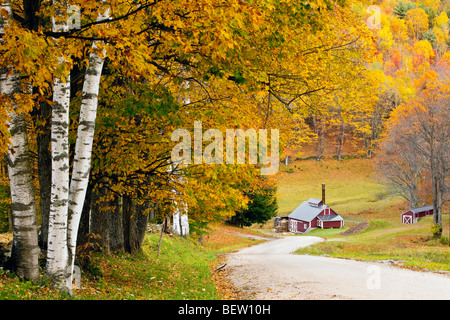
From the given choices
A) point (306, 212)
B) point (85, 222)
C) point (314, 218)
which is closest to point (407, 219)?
point (314, 218)

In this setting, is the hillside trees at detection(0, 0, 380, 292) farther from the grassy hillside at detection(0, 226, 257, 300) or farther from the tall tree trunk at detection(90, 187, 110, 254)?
the grassy hillside at detection(0, 226, 257, 300)

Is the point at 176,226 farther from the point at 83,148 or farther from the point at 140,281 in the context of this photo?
the point at 83,148

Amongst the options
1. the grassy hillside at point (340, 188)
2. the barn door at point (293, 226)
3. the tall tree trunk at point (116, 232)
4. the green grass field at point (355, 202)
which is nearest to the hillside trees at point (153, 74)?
the tall tree trunk at point (116, 232)

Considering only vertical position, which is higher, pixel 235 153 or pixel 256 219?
pixel 235 153

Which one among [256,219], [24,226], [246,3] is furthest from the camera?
[256,219]

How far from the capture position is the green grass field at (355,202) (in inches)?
1321

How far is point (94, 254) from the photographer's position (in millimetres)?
11898

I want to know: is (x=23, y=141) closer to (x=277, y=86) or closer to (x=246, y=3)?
(x=246, y=3)

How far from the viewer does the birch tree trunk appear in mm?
7141

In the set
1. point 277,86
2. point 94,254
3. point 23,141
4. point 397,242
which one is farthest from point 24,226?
point 397,242

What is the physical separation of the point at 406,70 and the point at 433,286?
90.7 metres

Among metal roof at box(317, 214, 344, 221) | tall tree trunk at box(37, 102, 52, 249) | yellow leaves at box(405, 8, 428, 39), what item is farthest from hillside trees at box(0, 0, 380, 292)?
yellow leaves at box(405, 8, 428, 39)

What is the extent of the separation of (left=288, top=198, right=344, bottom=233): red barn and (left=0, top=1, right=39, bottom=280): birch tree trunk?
47.2 m

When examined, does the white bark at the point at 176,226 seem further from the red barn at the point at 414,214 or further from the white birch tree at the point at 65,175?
the red barn at the point at 414,214
